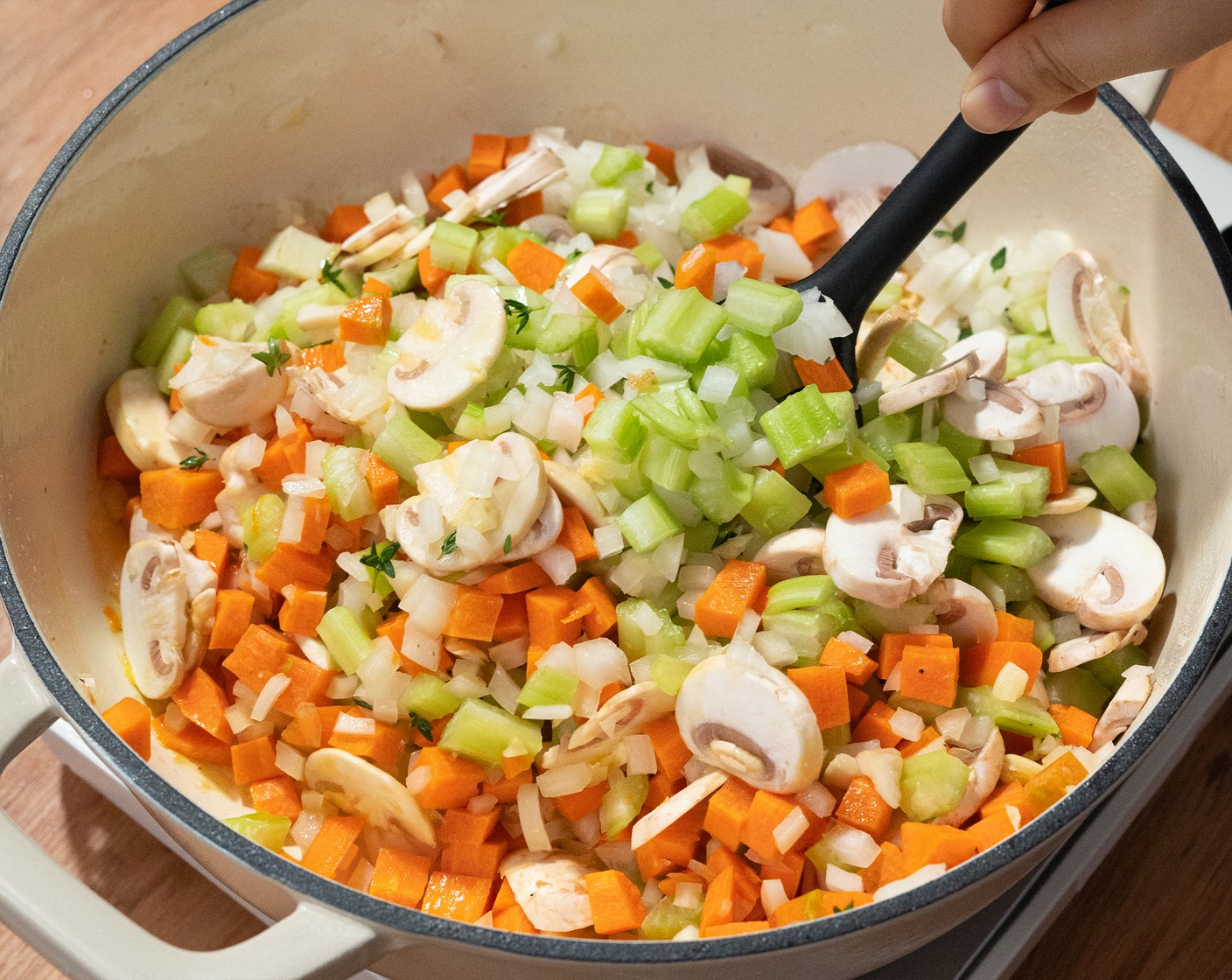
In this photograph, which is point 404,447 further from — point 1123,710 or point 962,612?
point 1123,710

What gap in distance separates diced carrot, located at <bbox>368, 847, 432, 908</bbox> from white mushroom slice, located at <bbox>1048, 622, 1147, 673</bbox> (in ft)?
2.31

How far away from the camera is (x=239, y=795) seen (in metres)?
1.21

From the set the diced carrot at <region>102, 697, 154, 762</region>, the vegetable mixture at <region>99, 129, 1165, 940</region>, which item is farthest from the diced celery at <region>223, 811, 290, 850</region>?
the diced carrot at <region>102, 697, 154, 762</region>

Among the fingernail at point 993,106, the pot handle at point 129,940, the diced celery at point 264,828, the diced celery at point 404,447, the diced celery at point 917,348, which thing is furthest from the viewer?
the diced celery at point 917,348

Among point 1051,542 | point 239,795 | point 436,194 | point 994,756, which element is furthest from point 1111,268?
point 239,795

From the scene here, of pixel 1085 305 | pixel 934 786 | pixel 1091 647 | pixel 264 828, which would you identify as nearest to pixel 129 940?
pixel 264 828

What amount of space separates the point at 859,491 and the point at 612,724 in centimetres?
35

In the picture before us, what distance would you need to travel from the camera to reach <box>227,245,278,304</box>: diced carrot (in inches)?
57.9

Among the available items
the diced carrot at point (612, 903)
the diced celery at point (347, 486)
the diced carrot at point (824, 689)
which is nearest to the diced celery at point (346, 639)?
the diced celery at point (347, 486)

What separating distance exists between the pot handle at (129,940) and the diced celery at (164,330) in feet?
2.27

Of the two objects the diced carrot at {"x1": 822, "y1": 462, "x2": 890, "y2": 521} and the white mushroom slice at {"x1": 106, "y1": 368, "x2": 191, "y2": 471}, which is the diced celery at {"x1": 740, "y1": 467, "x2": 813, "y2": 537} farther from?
the white mushroom slice at {"x1": 106, "y1": 368, "x2": 191, "y2": 471}

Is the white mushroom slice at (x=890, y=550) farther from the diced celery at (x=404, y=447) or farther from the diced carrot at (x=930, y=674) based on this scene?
the diced celery at (x=404, y=447)

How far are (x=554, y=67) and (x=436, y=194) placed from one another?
0.24m

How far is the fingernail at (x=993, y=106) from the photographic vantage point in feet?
3.29
